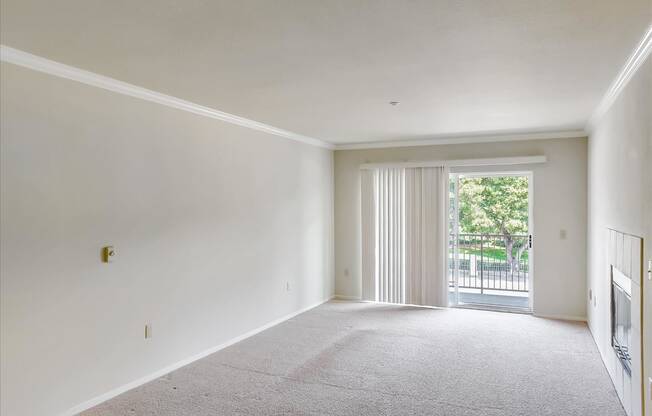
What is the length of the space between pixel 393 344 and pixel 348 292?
231cm

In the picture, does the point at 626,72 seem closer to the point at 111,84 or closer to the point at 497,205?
the point at 111,84

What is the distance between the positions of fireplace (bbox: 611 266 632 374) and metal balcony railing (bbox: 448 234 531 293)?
365 centimetres

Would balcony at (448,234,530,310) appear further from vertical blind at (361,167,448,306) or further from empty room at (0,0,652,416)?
empty room at (0,0,652,416)

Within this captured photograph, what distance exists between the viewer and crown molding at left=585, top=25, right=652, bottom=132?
250 cm

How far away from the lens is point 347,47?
2600mm

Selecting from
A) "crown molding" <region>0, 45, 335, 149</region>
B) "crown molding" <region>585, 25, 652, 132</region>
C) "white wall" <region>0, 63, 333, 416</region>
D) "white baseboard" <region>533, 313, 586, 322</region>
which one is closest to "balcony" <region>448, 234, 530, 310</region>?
"white baseboard" <region>533, 313, 586, 322</region>

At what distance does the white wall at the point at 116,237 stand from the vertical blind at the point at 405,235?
187 cm

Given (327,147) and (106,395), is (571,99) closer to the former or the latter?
(327,147)

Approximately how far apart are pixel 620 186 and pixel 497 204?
17.6 feet

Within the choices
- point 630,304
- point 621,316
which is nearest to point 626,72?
point 630,304

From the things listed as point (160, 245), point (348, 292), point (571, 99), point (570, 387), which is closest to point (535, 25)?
point (571, 99)

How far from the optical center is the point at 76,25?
2309 millimetres

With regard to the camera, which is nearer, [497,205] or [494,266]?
[494,266]

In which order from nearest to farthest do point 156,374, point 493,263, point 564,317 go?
point 156,374, point 564,317, point 493,263
